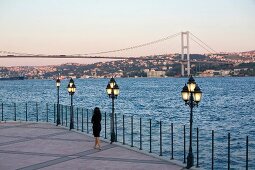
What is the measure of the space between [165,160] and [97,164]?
236 centimetres

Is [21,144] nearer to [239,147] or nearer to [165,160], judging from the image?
[165,160]

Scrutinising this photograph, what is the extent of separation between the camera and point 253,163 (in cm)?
2098

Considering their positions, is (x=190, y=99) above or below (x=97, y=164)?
above

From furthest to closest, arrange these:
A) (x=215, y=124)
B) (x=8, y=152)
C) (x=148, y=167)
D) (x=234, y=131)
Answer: (x=215, y=124) → (x=234, y=131) → (x=8, y=152) → (x=148, y=167)

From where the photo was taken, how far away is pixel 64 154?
15484 mm

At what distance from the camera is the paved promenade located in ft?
44.9

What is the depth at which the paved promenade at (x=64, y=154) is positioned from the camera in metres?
13.7

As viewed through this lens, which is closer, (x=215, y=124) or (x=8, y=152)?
(x=8, y=152)

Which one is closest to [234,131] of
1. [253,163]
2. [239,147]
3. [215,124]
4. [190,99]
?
[215,124]

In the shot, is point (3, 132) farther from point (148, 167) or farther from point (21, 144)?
point (148, 167)

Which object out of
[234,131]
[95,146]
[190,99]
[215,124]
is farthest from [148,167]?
[215,124]

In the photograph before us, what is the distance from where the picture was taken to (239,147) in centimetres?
2684

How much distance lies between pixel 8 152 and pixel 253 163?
11916 mm

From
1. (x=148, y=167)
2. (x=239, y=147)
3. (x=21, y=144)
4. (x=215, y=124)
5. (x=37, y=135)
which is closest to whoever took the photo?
(x=148, y=167)
